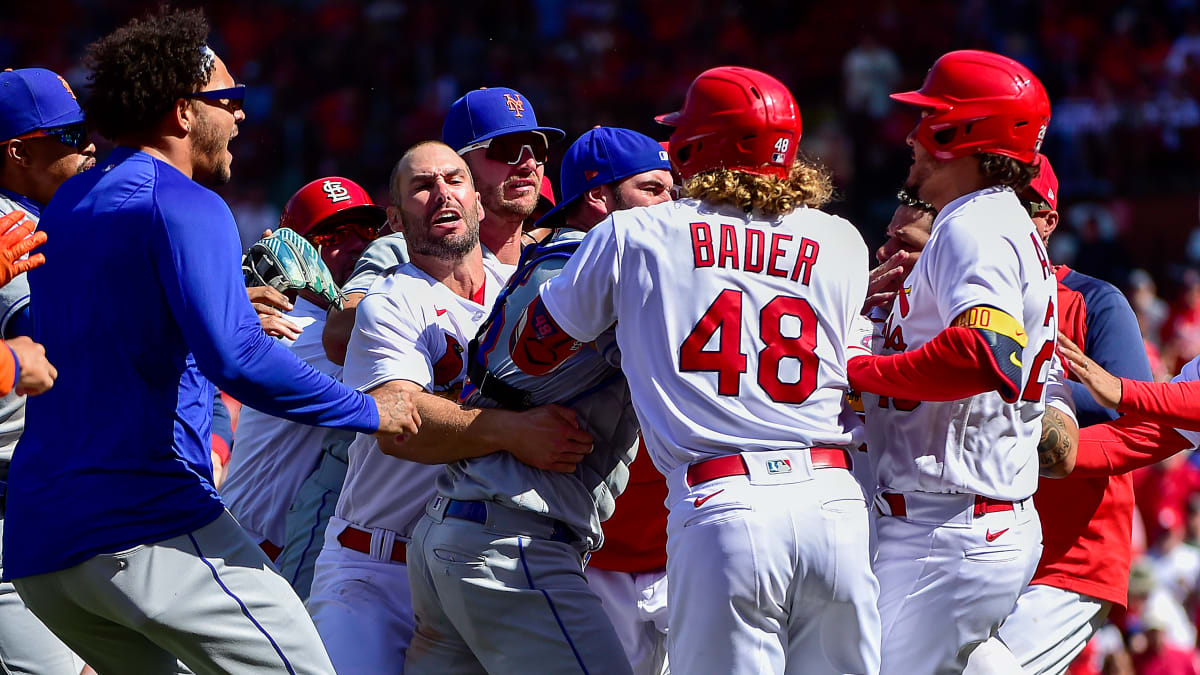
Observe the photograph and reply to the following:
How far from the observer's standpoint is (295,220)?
6.15m

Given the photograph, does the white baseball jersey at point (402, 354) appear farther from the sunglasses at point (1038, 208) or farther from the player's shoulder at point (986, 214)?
the sunglasses at point (1038, 208)

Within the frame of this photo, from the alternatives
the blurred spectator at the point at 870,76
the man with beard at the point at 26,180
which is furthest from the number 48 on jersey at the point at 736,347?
the blurred spectator at the point at 870,76

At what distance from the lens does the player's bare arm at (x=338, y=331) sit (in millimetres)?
4789

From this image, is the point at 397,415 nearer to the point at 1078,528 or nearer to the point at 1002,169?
the point at 1002,169

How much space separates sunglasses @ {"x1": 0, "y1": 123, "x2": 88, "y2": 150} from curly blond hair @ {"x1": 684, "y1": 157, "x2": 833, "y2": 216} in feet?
7.11

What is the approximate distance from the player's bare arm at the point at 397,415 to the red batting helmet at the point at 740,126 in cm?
103

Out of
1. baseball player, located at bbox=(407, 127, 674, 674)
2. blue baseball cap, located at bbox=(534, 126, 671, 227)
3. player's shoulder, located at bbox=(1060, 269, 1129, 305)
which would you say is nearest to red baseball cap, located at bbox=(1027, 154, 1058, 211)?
player's shoulder, located at bbox=(1060, 269, 1129, 305)

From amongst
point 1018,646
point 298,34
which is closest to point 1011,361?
point 1018,646

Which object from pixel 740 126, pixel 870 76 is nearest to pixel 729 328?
pixel 740 126

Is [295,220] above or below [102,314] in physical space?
below

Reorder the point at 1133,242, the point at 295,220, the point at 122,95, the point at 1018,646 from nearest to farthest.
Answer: the point at 122,95
the point at 1018,646
the point at 295,220
the point at 1133,242

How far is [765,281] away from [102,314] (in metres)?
1.69

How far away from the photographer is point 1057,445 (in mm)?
4371

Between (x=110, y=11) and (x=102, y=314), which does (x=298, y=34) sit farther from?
(x=102, y=314)
